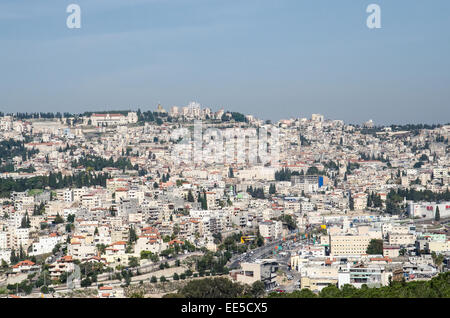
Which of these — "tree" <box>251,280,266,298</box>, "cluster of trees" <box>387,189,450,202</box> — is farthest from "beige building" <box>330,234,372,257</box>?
"cluster of trees" <box>387,189,450,202</box>

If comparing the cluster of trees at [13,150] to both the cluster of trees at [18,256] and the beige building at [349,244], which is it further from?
the beige building at [349,244]

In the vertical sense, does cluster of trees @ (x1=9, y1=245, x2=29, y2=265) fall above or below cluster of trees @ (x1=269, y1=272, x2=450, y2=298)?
below

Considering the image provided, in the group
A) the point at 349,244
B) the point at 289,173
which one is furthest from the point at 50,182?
the point at 349,244

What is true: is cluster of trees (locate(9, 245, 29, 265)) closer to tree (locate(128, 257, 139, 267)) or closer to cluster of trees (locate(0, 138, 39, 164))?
tree (locate(128, 257, 139, 267))

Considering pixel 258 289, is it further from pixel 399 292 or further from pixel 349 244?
pixel 349 244
